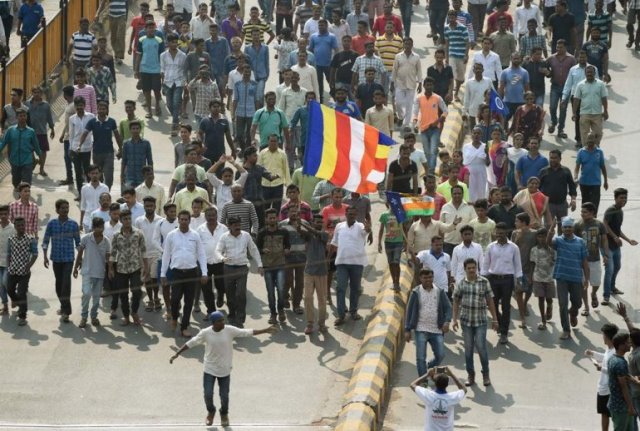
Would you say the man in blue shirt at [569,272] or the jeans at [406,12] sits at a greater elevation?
the jeans at [406,12]

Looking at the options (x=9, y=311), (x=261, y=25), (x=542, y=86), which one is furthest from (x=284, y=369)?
(x=261, y=25)

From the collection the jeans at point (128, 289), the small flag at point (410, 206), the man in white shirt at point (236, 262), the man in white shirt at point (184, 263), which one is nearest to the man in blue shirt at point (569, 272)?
the small flag at point (410, 206)

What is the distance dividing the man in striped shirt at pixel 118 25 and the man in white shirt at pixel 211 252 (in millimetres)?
11439

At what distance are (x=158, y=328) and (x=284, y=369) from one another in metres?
1.94

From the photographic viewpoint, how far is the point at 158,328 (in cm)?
2197

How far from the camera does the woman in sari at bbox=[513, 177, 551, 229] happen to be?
23.0 meters

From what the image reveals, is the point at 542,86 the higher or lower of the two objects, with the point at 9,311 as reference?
higher

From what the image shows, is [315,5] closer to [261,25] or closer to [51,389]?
[261,25]

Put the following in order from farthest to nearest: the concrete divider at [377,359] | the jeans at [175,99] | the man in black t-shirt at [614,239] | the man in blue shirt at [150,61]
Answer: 1. the man in blue shirt at [150,61]
2. the jeans at [175,99]
3. the man in black t-shirt at [614,239]
4. the concrete divider at [377,359]

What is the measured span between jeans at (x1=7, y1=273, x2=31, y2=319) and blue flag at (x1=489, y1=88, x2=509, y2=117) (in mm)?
7690

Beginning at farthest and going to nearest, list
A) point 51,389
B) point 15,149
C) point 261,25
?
point 261,25 < point 15,149 < point 51,389

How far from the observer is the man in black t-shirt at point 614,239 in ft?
74.3

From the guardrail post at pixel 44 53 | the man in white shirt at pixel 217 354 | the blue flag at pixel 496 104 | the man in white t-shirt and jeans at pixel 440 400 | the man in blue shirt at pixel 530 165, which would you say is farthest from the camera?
the guardrail post at pixel 44 53

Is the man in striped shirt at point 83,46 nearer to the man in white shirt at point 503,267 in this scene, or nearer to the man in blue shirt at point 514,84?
the man in blue shirt at point 514,84
